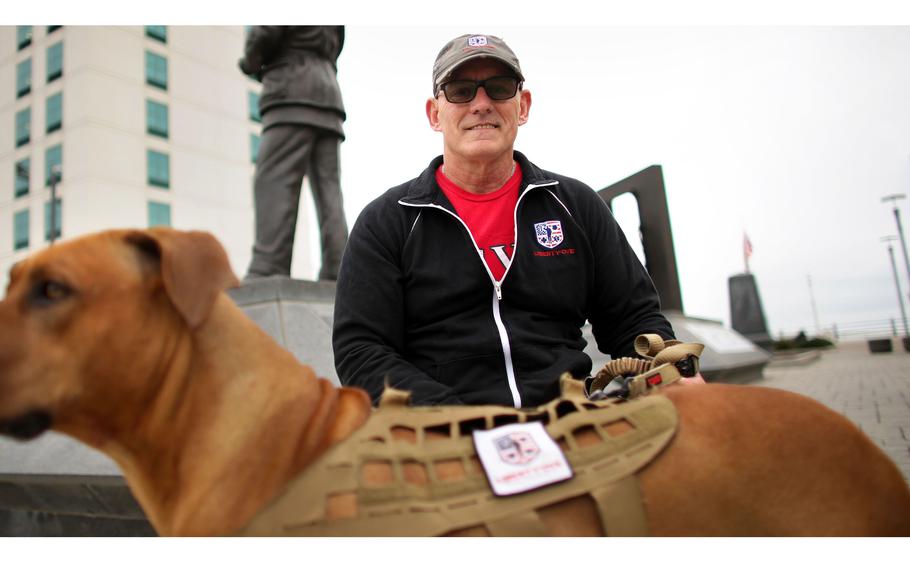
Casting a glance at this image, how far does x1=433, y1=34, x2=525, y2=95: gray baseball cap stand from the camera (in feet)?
6.59

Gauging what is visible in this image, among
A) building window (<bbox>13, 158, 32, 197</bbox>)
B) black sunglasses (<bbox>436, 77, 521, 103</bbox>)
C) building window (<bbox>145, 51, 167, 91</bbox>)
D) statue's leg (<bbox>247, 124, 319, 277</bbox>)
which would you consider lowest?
black sunglasses (<bbox>436, 77, 521, 103</bbox>)

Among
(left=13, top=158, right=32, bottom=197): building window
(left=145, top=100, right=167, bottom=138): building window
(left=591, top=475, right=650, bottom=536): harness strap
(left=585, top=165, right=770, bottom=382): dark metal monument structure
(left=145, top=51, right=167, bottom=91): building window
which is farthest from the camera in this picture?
(left=145, top=100, right=167, bottom=138): building window

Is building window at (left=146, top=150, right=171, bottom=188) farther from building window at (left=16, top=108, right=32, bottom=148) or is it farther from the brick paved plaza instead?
the brick paved plaza

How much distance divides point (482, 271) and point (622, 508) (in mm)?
1021

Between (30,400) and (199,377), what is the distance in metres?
0.28

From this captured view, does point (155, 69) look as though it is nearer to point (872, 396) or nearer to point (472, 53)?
point (472, 53)

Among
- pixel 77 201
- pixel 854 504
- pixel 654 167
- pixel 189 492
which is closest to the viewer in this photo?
pixel 189 492

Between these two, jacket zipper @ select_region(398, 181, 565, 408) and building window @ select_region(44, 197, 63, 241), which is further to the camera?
building window @ select_region(44, 197, 63, 241)

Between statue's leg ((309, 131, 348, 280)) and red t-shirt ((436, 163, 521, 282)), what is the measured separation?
14.4 ft

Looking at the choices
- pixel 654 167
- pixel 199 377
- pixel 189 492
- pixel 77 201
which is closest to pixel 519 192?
pixel 199 377

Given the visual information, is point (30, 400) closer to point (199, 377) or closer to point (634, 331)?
point (199, 377)

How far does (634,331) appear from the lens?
2.20 m

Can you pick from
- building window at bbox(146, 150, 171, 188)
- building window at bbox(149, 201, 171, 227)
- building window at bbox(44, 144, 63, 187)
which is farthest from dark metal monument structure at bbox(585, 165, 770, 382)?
building window at bbox(146, 150, 171, 188)

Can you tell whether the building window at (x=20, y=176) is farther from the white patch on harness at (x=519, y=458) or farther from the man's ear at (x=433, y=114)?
the white patch on harness at (x=519, y=458)
